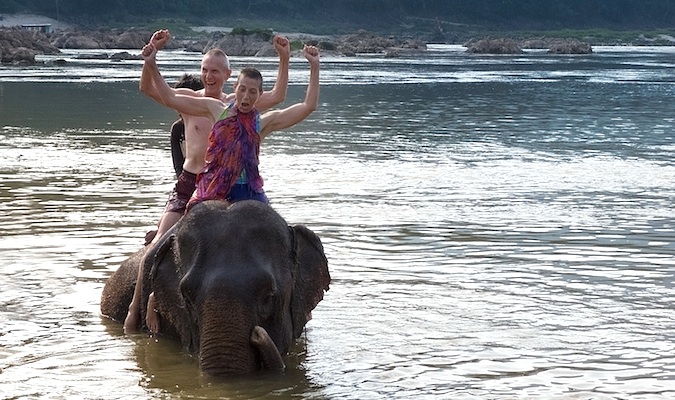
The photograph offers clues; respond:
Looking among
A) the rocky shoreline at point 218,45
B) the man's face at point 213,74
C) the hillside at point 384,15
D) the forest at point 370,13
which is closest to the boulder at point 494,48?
the rocky shoreline at point 218,45

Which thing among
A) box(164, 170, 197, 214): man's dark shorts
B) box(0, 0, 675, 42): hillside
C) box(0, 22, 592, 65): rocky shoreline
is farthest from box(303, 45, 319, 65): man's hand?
box(0, 0, 675, 42): hillside

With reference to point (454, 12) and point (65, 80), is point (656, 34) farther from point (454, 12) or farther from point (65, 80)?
point (65, 80)

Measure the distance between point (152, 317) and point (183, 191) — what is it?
3.35 feet

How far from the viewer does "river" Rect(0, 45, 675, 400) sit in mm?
8344

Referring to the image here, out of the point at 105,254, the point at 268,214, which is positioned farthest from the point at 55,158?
the point at 268,214

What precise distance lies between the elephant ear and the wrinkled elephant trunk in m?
0.38

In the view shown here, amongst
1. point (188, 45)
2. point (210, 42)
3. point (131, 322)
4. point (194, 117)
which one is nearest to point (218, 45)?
point (210, 42)

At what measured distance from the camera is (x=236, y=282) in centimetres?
756

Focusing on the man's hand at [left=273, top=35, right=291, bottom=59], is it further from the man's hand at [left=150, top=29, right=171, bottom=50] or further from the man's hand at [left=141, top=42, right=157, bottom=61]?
the man's hand at [left=141, top=42, right=157, bottom=61]

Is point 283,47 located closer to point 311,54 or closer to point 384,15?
point 311,54

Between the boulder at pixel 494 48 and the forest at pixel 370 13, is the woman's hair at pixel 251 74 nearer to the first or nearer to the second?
the boulder at pixel 494 48

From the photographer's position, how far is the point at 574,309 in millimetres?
9992

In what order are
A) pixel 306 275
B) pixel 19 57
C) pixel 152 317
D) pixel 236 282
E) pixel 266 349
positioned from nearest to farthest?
pixel 236 282, pixel 266 349, pixel 306 275, pixel 152 317, pixel 19 57

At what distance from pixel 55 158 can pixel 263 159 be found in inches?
116
